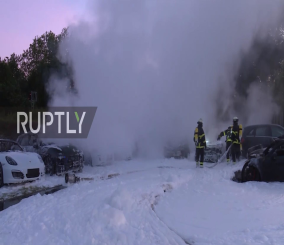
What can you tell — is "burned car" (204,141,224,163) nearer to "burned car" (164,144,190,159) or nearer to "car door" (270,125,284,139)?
"burned car" (164,144,190,159)

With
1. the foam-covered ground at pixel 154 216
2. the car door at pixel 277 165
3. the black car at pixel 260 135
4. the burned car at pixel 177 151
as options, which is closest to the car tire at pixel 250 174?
the car door at pixel 277 165

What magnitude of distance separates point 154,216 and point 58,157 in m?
5.97

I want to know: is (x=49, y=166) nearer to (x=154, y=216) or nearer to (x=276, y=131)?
(x=154, y=216)

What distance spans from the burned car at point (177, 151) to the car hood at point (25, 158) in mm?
5999

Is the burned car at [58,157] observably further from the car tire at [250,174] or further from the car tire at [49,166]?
the car tire at [250,174]

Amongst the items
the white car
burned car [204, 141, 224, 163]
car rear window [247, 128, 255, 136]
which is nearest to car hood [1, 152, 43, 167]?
the white car

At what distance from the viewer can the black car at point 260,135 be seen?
11.5 m

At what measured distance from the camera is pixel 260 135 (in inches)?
464

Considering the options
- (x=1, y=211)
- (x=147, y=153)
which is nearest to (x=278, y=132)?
(x=147, y=153)

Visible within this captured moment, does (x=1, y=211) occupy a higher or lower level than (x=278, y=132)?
lower

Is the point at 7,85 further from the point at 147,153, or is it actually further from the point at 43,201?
the point at 43,201

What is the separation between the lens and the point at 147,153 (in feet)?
46.0

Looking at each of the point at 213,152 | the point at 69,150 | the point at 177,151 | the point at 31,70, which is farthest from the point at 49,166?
the point at 31,70

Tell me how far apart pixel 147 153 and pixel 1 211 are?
8.58m
